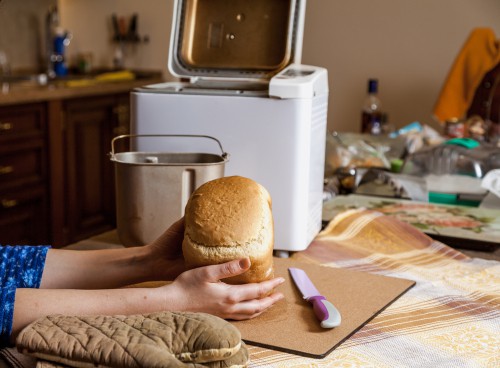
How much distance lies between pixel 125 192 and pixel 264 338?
0.40 meters

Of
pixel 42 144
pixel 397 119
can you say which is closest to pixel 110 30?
pixel 42 144

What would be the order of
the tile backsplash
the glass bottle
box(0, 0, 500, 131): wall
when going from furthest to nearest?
the tile backsplash < box(0, 0, 500, 131): wall < the glass bottle

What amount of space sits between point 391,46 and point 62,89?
160 cm

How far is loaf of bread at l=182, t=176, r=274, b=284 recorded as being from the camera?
2.97 feet

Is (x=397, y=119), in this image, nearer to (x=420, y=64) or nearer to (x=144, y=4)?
(x=420, y=64)

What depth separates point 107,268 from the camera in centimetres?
105

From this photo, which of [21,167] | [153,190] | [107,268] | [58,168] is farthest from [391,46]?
[107,268]

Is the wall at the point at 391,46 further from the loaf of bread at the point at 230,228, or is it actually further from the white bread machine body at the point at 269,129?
the loaf of bread at the point at 230,228

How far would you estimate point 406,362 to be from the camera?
Result: 0.80 meters

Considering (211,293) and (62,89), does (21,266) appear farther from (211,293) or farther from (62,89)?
(62,89)

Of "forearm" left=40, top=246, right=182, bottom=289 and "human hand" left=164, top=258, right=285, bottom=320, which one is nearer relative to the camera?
"human hand" left=164, top=258, right=285, bottom=320

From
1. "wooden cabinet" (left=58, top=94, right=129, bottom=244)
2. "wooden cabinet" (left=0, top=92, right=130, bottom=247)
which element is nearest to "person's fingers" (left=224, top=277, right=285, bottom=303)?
"wooden cabinet" (left=0, top=92, right=130, bottom=247)

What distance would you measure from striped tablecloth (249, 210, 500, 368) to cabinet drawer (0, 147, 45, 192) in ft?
6.59

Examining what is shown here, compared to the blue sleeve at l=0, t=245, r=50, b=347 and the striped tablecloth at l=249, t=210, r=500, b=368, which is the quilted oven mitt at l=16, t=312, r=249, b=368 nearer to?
the striped tablecloth at l=249, t=210, r=500, b=368
